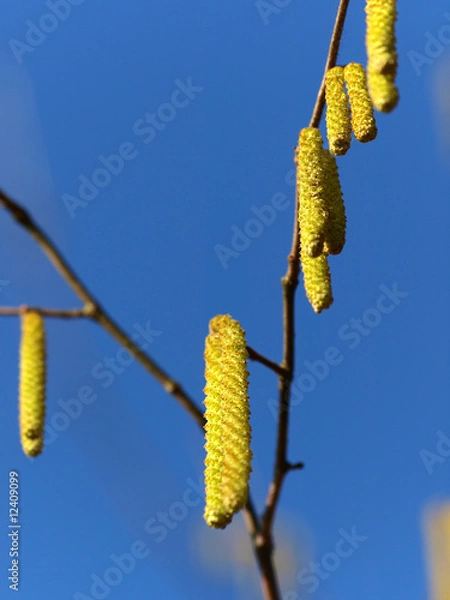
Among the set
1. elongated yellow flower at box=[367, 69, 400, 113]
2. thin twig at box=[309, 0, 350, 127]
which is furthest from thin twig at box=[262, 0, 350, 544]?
elongated yellow flower at box=[367, 69, 400, 113]

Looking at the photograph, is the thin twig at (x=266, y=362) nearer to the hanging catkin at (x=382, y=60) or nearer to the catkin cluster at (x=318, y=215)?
the catkin cluster at (x=318, y=215)

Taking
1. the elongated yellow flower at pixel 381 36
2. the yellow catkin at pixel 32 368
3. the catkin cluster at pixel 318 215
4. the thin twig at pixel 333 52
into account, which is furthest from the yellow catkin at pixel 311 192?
the yellow catkin at pixel 32 368

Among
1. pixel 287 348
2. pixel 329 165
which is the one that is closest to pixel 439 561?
pixel 287 348

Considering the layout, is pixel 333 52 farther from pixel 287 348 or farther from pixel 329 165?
pixel 287 348

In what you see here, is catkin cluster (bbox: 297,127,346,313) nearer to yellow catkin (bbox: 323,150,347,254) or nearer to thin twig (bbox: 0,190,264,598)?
yellow catkin (bbox: 323,150,347,254)

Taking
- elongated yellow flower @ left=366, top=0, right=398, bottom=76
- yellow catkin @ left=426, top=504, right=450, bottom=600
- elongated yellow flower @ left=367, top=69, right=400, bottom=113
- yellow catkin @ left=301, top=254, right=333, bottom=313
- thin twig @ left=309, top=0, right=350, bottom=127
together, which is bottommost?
yellow catkin @ left=426, top=504, right=450, bottom=600

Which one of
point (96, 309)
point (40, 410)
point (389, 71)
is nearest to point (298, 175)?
point (389, 71)
